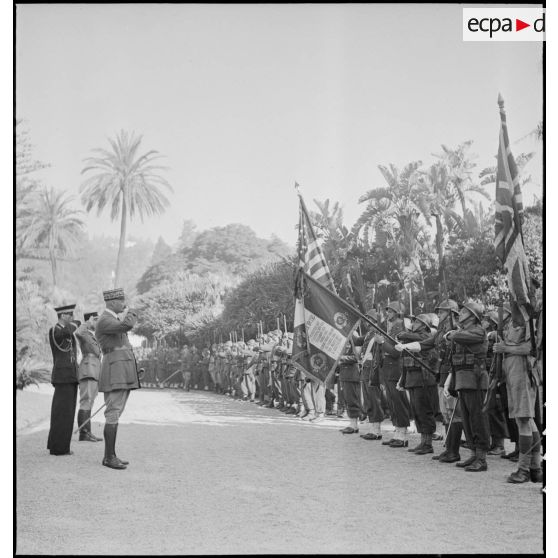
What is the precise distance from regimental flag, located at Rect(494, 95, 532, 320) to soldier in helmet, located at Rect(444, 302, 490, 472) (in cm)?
110

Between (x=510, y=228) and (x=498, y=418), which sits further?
(x=498, y=418)

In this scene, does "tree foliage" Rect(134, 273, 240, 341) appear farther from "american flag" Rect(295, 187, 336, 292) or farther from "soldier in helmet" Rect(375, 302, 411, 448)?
"soldier in helmet" Rect(375, 302, 411, 448)

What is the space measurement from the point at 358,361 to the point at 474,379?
387 cm

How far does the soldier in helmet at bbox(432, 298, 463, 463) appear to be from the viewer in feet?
28.2

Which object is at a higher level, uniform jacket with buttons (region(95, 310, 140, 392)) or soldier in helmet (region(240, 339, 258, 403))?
uniform jacket with buttons (region(95, 310, 140, 392))

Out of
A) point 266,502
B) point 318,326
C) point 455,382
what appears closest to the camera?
point 266,502

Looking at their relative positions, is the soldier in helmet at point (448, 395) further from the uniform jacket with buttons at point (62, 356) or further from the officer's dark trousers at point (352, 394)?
the uniform jacket with buttons at point (62, 356)

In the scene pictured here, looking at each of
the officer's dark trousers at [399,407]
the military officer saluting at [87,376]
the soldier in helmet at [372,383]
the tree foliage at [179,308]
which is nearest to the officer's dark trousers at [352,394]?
the soldier in helmet at [372,383]

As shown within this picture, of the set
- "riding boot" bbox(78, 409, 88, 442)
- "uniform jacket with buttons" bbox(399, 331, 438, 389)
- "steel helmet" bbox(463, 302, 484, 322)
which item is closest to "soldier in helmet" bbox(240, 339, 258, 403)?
"riding boot" bbox(78, 409, 88, 442)

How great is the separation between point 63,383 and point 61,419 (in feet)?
1.53

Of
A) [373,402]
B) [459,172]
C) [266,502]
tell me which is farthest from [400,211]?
[266,502]

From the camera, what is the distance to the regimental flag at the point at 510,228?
694cm

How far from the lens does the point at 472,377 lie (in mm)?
8078

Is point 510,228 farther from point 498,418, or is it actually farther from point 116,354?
point 116,354
